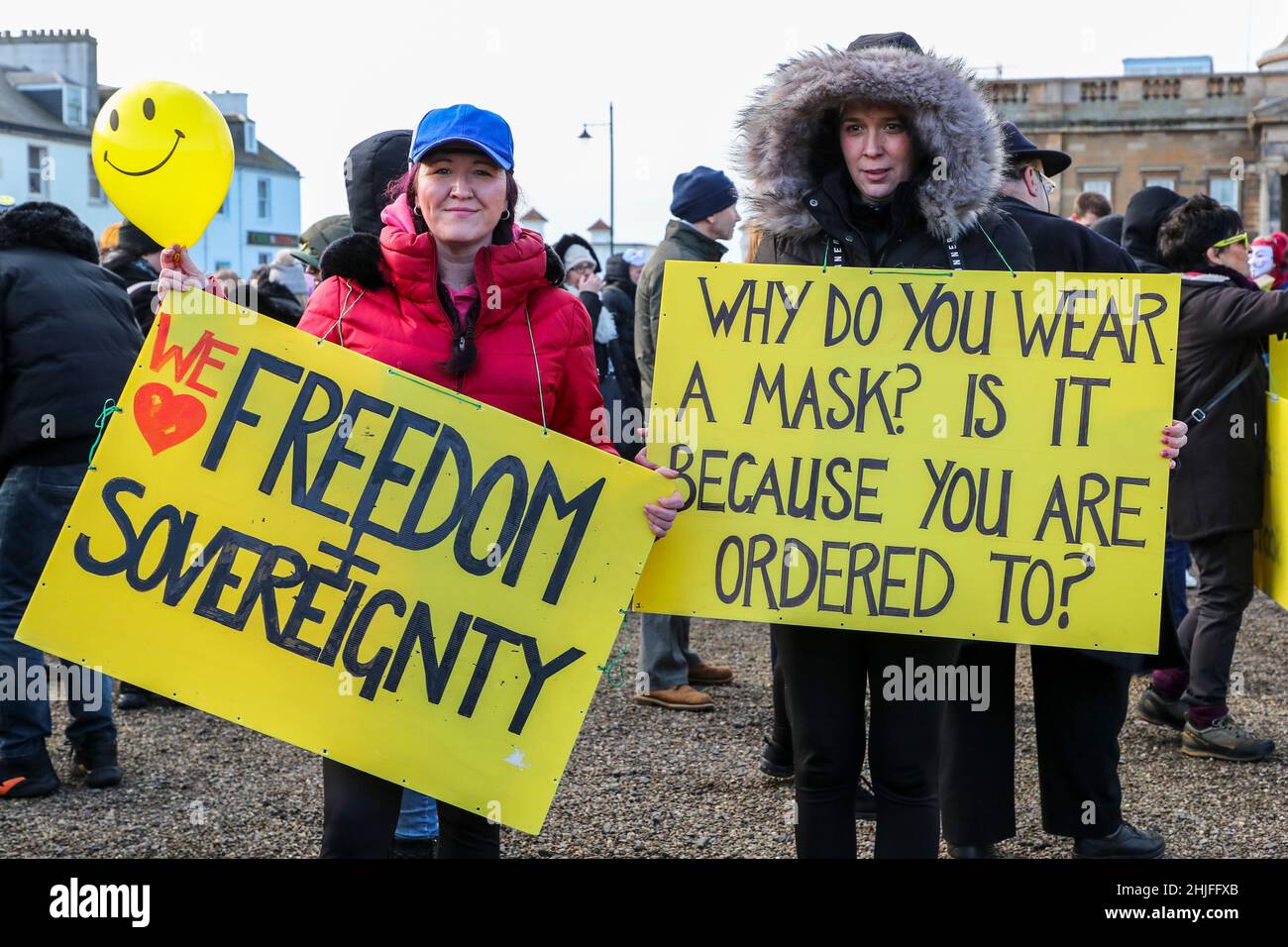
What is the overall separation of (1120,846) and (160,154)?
3.62m

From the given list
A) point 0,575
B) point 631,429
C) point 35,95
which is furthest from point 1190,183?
point 0,575

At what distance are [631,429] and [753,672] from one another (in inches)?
76.4

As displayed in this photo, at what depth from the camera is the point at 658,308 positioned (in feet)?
23.4

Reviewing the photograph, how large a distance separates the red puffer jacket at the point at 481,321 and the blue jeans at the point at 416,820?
1977 mm

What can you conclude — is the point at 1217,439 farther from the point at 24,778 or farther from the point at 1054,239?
the point at 24,778

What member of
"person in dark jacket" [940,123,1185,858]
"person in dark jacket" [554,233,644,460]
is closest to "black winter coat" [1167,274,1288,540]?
"person in dark jacket" [940,123,1185,858]

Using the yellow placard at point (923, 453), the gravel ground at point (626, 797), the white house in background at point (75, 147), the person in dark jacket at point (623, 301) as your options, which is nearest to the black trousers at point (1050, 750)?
the gravel ground at point (626, 797)

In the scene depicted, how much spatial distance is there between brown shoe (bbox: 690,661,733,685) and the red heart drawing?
4.54 metres

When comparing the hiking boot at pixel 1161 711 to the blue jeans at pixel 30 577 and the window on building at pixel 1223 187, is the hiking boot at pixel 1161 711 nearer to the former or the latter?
the blue jeans at pixel 30 577

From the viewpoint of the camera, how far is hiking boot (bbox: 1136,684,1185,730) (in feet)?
21.5

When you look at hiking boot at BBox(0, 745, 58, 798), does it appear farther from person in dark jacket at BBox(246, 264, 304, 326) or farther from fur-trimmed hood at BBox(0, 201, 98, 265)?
person in dark jacket at BBox(246, 264, 304, 326)

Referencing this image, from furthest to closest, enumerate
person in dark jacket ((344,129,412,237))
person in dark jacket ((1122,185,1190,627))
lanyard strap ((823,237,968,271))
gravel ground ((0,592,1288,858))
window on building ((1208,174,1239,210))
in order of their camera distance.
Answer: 1. window on building ((1208,174,1239,210))
2. person in dark jacket ((1122,185,1190,627))
3. gravel ground ((0,592,1288,858))
4. person in dark jacket ((344,129,412,237))
5. lanyard strap ((823,237,968,271))

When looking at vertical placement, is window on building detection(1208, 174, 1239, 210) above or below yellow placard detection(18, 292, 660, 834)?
above

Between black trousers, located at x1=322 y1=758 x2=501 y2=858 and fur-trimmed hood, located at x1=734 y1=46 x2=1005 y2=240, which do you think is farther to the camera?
fur-trimmed hood, located at x1=734 y1=46 x2=1005 y2=240
